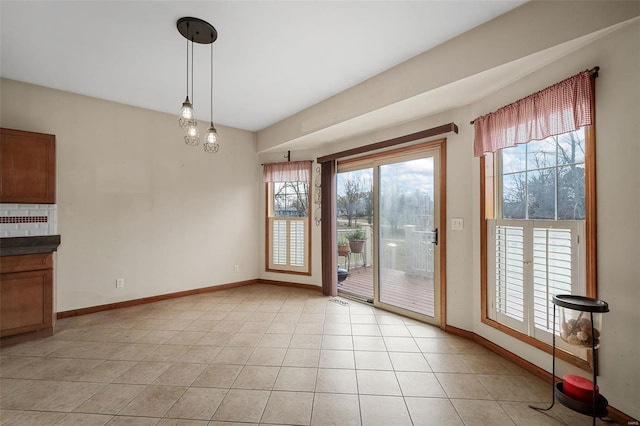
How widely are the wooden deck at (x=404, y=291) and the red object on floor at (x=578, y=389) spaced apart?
1.51 meters

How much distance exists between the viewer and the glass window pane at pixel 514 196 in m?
2.36

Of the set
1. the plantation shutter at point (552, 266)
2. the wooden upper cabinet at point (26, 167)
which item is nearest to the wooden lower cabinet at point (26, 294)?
the wooden upper cabinet at point (26, 167)

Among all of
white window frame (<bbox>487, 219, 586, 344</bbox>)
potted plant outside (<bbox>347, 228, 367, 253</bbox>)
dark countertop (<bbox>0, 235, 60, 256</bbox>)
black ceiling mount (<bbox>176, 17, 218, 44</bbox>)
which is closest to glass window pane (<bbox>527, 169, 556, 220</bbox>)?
white window frame (<bbox>487, 219, 586, 344</bbox>)

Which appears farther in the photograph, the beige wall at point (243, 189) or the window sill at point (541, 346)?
the window sill at point (541, 346)

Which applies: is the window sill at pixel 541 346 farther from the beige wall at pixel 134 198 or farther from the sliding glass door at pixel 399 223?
the beige wall at pixel 134 198

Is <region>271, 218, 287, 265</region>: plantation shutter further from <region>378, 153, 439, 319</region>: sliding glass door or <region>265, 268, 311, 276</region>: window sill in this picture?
<region>378, 153, 439, 319</region>: sliding glass door

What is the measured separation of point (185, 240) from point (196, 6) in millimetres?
3208

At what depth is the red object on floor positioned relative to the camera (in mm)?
1592

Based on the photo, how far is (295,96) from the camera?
340 cm

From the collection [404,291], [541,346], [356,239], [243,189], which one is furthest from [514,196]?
[243,189]

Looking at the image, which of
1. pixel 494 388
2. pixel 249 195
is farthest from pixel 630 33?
pixel 249 195

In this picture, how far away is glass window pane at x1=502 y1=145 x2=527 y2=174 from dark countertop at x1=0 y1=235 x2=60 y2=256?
4689 millimetres

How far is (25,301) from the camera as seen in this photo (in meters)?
2.70

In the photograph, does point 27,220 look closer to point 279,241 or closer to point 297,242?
point 279,241
